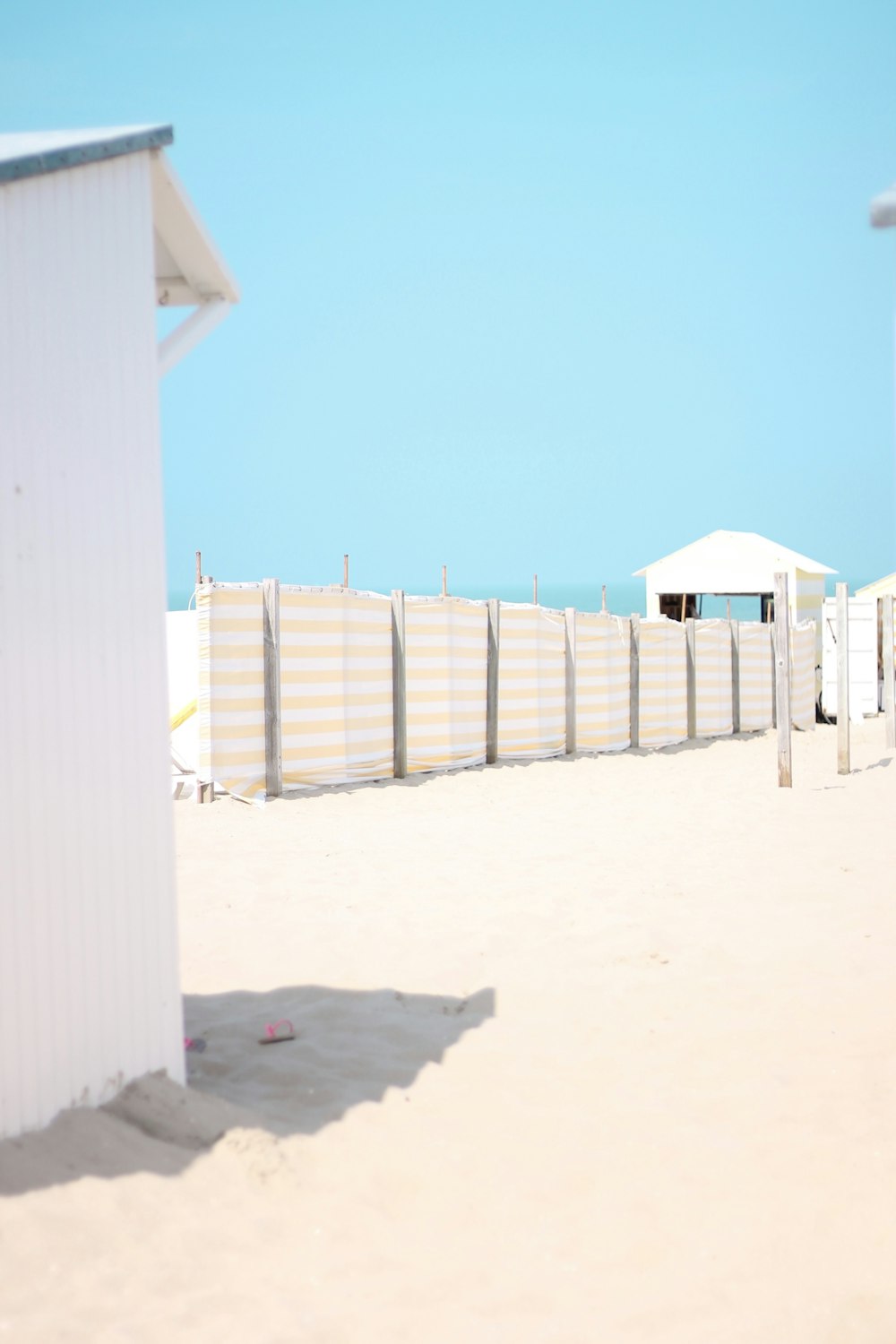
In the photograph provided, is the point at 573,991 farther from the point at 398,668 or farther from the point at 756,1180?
the point at 398,668

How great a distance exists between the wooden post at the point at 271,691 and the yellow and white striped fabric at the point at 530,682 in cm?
346

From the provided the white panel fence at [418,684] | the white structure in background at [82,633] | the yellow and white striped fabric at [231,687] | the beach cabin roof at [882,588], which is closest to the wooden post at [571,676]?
the white panel fence at [418,684]

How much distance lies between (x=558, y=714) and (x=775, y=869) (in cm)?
640

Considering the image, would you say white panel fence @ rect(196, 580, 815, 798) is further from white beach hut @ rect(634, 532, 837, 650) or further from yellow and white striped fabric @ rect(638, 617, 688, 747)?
white beach hut @ rect(634, 532, 837, 650)

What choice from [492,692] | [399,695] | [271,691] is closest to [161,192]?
[271,691]

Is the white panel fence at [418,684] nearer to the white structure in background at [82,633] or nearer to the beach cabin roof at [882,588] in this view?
the white structure in background at [82,633]

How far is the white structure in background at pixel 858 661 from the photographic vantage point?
2222 centimetres

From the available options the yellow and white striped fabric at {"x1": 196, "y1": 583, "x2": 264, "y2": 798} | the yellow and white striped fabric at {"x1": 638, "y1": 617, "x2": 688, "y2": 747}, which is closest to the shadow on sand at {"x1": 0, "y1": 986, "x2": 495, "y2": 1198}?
the yellow and white striped fabric at {"x1": 196, "y1": 583, "x2": 264, "y2": 798}

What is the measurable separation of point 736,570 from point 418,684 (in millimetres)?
13121

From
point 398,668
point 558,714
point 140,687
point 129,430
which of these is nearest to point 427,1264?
point 140,687

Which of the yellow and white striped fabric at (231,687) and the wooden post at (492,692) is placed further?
the wooden post at (492,692)

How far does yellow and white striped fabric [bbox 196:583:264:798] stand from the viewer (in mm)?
9727

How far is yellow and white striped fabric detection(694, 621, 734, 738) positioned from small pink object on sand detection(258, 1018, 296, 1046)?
12.8 metres

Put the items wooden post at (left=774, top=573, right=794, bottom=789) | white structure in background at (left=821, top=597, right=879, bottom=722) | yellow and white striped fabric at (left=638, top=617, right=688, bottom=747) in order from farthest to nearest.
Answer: white structure in background at (left=821, top=597, right=879, bottom=722) < yellow and white striped fabric at (left=638, top=617, right=688, bottom=747) < wooden post at (left=774, top=573, right=794, bottom=789)
